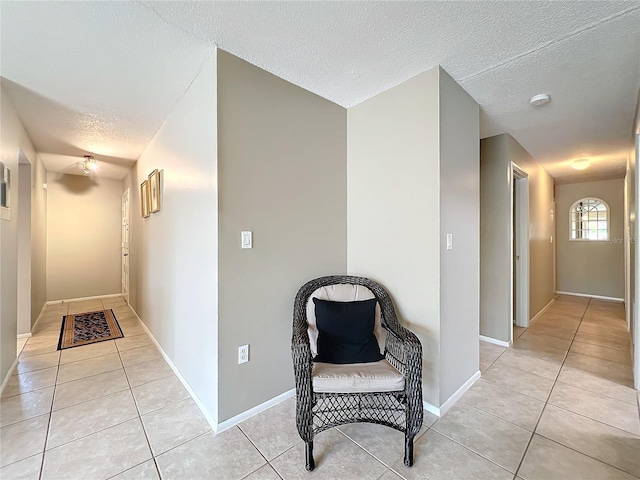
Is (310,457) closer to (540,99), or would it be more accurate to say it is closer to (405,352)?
(405,352)

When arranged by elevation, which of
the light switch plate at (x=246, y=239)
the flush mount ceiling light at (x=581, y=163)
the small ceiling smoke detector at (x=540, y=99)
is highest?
the small ceiling smoke detector at (x=540, y=99)

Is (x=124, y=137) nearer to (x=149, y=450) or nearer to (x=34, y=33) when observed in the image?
(x=34, y=33)

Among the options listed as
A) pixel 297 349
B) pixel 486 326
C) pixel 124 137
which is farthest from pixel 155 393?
pixel 486 326

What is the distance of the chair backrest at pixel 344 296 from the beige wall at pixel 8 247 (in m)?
2.34

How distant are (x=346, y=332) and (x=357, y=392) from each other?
39 centimetres

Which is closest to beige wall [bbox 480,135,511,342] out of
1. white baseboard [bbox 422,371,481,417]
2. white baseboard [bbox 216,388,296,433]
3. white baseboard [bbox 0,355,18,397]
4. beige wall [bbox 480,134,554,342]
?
beige wall [bbox 480,134,554,342]

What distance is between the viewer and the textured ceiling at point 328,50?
1.42 metres

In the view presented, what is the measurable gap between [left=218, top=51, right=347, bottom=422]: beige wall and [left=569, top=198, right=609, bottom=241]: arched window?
603 cm

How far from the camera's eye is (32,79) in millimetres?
2004

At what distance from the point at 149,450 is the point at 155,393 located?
642mm

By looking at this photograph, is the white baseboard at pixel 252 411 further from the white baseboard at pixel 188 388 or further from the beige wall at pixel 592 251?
the beige wall at pixel 592 251

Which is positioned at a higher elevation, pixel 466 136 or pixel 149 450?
pixel 466 136

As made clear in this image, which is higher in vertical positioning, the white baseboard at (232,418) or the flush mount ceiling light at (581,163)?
the flush mount ceiling light at (581,163)

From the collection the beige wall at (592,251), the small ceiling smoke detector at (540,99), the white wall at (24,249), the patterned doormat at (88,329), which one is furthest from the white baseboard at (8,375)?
the beige wall at (592,251)
